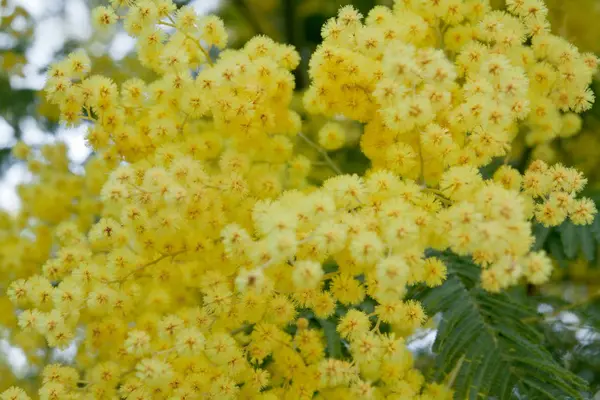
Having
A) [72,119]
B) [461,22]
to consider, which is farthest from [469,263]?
[72,119]

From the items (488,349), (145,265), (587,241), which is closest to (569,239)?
(587,241)

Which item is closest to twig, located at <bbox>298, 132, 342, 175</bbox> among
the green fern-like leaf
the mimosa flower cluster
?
the mimosa flower cluster

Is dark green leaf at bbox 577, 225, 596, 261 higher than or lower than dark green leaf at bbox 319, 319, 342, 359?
higher

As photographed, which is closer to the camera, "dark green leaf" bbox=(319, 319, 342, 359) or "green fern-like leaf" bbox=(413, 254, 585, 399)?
"green fern-like leaf" bbox=(413, 254, 585, 399)

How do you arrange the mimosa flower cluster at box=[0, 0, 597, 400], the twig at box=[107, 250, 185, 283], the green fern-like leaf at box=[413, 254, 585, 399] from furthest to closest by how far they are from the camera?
the twig at box=[107, 250, 185, 283]
the green fern-like leaf at box=[413, 254, 585, 399]
the mimosa flower cluster at box=[0, 0, 597, 400]

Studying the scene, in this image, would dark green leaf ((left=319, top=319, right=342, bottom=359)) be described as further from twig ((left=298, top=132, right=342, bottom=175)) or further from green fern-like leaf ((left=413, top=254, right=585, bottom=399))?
twig ((left=298, top=132, right=342, bottom=175))

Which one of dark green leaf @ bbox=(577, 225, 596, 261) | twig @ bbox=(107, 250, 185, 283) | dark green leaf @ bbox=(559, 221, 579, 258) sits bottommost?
twig @ bbox=(107, 250, 185, 283)

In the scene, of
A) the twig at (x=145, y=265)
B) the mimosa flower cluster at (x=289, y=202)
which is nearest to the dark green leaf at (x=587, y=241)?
the mimosa flower cluster at (x=289, y=202)

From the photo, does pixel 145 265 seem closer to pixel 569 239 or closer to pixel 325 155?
pixel 325 155
